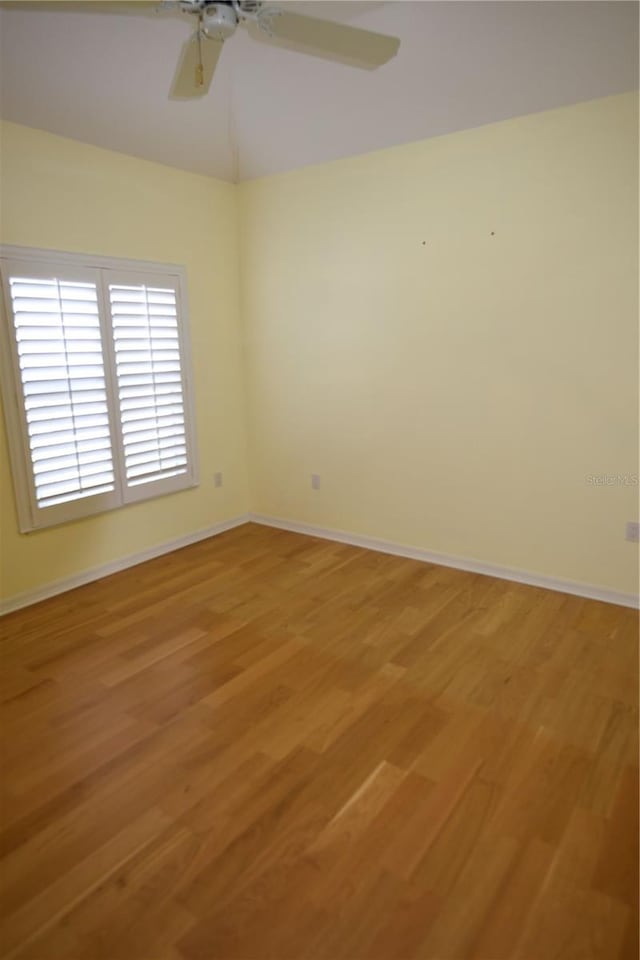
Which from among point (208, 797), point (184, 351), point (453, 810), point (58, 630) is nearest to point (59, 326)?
point (184, 351)

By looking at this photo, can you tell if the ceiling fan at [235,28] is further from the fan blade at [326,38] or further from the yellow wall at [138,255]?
the yellow wall at [138,255]

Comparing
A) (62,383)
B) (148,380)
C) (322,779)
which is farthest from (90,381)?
(322,779)

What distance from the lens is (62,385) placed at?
313cm

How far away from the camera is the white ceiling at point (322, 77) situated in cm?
231

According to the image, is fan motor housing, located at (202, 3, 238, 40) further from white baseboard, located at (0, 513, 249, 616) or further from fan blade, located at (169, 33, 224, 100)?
white baseboard, located at (0, 513, 249, 616)

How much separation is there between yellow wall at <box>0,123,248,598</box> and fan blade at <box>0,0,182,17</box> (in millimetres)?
1319

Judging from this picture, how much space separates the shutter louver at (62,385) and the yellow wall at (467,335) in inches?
53.5

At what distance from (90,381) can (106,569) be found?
118 cm

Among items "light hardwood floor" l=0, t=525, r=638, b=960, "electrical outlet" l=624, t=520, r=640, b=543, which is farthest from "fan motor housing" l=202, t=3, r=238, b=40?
"electrical outlet" l=624, t=520, r=640, b=543

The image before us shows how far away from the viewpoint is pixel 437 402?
11.3 ft

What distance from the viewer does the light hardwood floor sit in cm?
142

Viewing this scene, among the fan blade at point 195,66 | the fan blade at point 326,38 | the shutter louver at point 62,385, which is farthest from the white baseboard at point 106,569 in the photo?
the fan blade at point 326,38

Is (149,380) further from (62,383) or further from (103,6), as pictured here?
(103,6)

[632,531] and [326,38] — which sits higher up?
[326,38]
